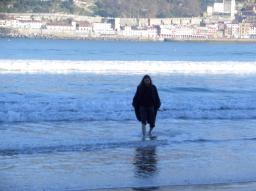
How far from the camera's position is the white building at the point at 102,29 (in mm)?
140000

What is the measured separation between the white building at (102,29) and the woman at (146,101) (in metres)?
128

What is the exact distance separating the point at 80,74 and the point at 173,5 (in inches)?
5043

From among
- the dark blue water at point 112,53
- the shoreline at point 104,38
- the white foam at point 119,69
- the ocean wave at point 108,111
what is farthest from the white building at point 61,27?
the ocean wave at point 108,111

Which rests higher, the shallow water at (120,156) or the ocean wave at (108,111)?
the shallow water at (120,156)

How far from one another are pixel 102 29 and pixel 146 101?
130 m

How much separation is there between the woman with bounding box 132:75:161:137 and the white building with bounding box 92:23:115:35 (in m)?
128

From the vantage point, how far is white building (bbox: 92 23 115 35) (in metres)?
140

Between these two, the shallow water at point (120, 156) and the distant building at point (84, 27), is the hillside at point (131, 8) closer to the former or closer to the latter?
the distant building at point (84, 27)

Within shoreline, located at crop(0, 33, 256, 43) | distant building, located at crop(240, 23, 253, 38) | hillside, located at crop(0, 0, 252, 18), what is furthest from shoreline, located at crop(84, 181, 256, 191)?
distant building, located at crop(240, 23, 253, 38)

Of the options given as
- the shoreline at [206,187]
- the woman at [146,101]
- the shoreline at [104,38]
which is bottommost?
the shoreline at [104,38]

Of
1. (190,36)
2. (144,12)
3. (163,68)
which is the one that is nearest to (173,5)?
(144,12)

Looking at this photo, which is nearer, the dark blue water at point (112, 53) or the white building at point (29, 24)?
the dark blue water at point (112, 53)

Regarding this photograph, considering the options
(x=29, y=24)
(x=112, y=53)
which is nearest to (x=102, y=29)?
(x=29, y=24)

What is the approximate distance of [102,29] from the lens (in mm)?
140375
